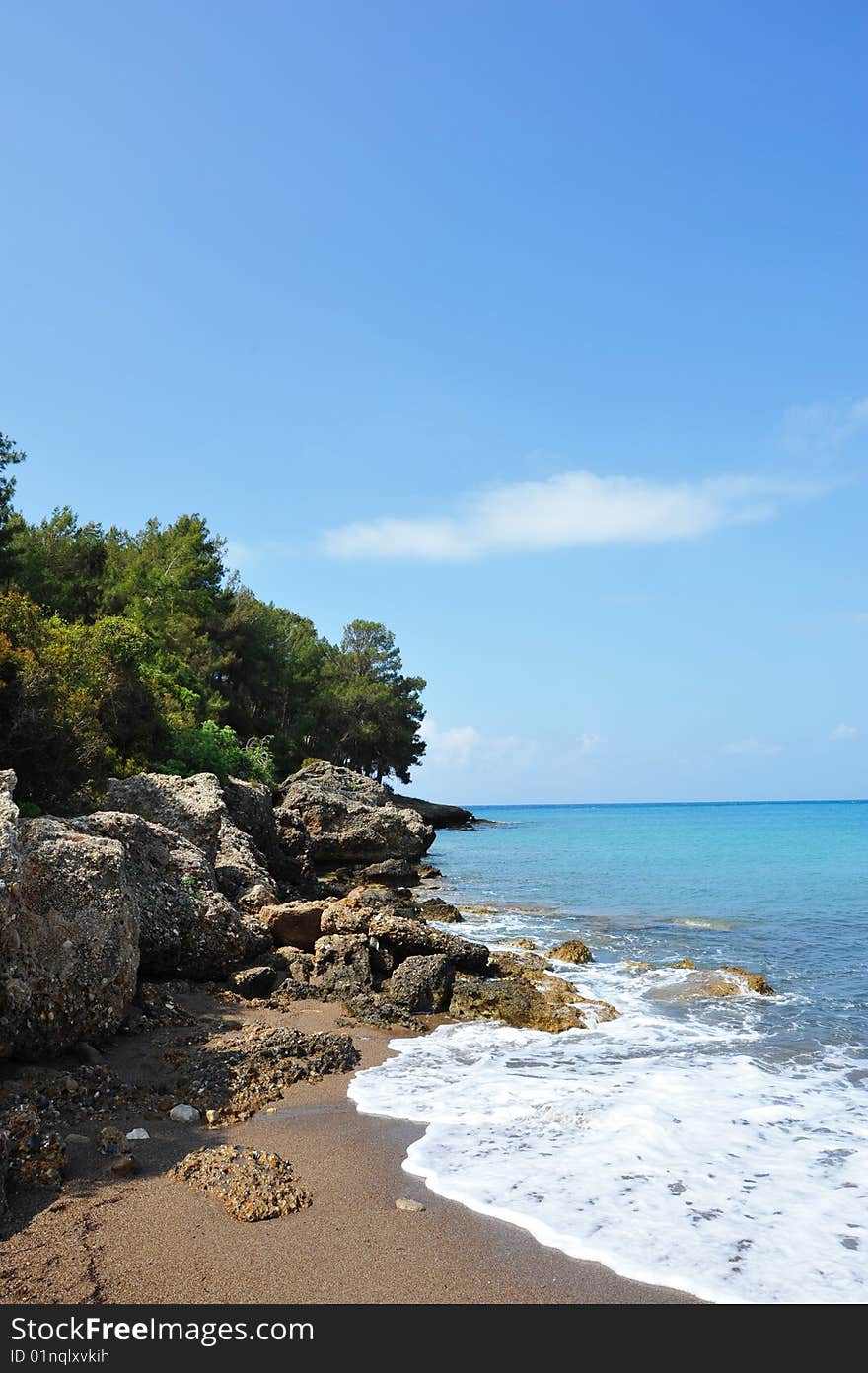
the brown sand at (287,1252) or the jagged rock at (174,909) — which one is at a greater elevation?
the jagged rock at (174,909)

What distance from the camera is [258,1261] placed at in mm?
4773

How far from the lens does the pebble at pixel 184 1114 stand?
22.6ft

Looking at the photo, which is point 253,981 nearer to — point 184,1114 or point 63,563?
point 184,1114

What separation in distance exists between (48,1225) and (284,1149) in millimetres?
1993

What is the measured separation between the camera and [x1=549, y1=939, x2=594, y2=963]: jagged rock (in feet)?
52.0

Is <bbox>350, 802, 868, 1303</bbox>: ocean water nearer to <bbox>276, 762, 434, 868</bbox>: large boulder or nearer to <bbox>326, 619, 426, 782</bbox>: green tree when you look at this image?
<bbox>276, 762, 434, 868</bbox>: large boulder

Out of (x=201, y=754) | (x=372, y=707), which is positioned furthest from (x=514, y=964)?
(x=372, y=707)

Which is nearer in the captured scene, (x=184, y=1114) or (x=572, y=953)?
(x=184, y=1114)

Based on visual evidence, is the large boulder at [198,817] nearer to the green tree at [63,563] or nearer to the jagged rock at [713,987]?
the jagged rock at [713,987]

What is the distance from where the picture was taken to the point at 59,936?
8.11m

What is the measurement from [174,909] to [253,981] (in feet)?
4.91

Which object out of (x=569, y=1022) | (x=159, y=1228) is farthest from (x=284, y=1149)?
(x=569, y=1022)

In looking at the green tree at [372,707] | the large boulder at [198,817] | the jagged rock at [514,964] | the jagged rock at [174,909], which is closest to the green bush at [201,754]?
the large boulder at [198,817]

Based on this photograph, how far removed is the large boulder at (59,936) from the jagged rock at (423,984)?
4.15 m
